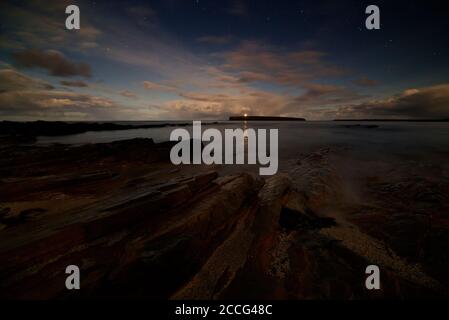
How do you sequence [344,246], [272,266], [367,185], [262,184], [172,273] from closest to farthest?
[172,273] < [272,266] < [344,246] < [262,184] < [367,185]

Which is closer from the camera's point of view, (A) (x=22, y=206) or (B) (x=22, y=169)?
(A) (x=22, y=206)

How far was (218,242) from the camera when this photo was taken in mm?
3795

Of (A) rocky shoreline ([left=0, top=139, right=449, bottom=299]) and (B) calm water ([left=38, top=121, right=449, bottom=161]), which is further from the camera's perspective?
(B) calm water ([left=38, top=121, right=449, bottom=161])

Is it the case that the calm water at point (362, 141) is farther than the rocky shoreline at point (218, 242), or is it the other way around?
the calm water at point (362, 141)

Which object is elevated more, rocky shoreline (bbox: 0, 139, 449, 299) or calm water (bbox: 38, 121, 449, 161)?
calm water (bbox: 38, 121, 449, 161)

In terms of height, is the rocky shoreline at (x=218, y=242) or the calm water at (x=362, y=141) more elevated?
the calm water at (x=362, y=141)

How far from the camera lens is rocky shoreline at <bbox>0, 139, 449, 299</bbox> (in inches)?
109

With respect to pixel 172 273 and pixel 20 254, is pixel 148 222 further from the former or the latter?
pixel 20 254

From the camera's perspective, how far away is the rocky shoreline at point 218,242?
2.76 meters

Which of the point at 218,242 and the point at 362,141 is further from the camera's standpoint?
the point at 362,141

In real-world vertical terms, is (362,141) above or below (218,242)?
above

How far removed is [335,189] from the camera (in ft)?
23.1
